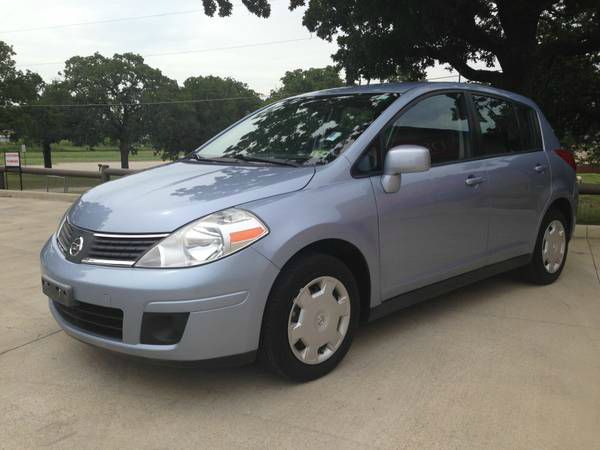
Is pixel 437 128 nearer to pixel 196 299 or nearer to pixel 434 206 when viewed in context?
pixel 434 206

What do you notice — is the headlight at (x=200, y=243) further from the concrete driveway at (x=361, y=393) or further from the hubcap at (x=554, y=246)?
the hubcap at (x=554, y=246)

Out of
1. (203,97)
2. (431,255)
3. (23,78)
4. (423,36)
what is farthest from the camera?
(203,97)

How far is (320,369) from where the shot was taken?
3.03 meters

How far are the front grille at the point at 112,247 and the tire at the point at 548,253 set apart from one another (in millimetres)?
3356

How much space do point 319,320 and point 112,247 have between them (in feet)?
3.67

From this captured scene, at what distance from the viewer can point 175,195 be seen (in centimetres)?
295

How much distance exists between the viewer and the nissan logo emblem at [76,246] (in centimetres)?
287

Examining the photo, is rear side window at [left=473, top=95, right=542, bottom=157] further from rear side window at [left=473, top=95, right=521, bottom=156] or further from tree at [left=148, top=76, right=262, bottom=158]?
tree at [left=148, top=76, right=262, bottom=158]

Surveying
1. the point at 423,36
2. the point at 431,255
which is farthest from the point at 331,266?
the point at 423,36

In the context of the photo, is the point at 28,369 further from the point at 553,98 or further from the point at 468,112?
the point at 553,98

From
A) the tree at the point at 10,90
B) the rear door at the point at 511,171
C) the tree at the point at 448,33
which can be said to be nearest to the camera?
the rear door at the point at 511,171

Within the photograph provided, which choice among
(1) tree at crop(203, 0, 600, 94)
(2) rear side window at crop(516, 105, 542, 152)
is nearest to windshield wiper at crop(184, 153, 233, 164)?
(2) rear side window at crop(516, 105, 542, 152)

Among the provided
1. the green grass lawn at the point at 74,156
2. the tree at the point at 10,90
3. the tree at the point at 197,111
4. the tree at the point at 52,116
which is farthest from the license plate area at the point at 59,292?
the green grass lawn at the point at 74,156

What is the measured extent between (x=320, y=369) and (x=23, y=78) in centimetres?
4630
